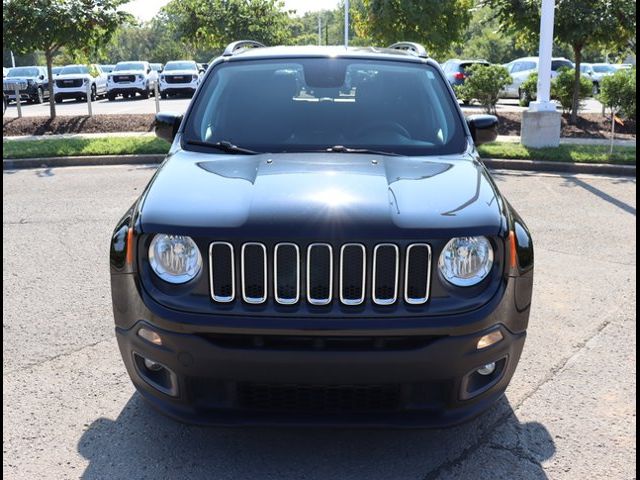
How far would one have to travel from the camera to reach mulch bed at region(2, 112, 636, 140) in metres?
16.5

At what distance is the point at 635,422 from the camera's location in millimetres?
3764

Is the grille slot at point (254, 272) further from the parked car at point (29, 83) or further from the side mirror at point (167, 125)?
the parked car at point (29, 83)

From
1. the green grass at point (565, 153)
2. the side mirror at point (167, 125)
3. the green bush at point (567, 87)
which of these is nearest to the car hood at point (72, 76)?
the green bush at point (567, 87)

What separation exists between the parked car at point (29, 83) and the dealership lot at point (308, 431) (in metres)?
27.2

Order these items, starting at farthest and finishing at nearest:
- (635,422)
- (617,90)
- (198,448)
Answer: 1. (617,90)
2. (635,422)
3. (198,448)

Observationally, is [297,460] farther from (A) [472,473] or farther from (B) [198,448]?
(A) [472,473]

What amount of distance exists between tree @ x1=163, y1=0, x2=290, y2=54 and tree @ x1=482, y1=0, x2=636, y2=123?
738cm

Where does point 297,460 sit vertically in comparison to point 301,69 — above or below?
below

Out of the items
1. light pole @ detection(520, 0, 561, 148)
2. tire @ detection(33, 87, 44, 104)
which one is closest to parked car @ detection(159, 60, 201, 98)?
tire @ detection(33, 87, 44, 104)

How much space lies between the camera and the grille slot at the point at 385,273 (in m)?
2.98

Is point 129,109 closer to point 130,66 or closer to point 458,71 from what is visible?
point 130,66

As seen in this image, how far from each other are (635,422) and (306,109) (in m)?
2.46

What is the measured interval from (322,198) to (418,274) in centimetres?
52

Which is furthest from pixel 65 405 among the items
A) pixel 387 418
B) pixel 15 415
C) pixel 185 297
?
pixel 387 418
